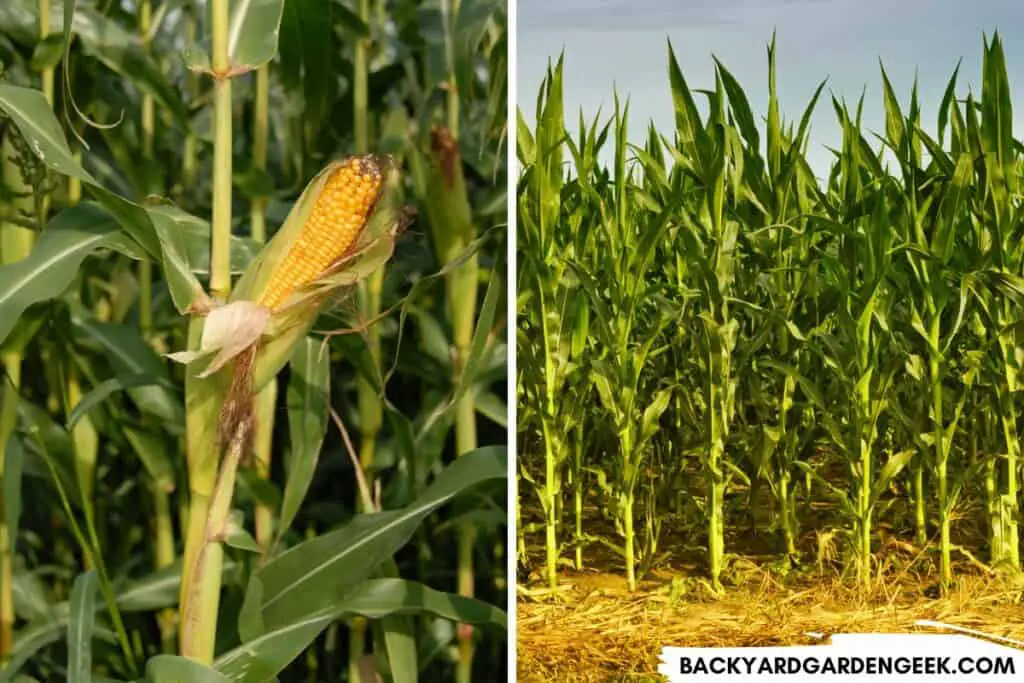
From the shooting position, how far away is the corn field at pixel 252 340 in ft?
5.02

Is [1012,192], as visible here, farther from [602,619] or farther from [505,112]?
[602,619]

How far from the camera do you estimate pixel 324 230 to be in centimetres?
151

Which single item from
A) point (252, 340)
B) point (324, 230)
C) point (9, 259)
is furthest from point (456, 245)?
point (9, 259)

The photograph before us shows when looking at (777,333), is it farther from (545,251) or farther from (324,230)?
(324,230)

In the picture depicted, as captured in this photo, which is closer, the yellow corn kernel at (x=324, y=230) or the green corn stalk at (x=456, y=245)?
the yellow corn kernel at (x=324, y=230)

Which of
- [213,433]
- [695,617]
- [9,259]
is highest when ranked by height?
[9,259]

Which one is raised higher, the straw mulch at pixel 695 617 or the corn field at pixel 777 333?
the corn field at pixel 777 333

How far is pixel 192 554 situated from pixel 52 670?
614 mm

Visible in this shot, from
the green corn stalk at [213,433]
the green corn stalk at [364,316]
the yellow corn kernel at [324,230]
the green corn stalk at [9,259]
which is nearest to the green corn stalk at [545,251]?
the green corn stalk at [364,316]

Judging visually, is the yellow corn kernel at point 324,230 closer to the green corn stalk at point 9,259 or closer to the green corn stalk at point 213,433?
the green corn stalk at point 213,433

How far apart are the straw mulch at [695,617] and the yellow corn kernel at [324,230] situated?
2.33ft

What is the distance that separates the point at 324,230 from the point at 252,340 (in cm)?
19

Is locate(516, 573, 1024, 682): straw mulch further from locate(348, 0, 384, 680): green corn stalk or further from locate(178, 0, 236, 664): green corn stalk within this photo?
locate(178, 0, 236, 664): green corn stalk

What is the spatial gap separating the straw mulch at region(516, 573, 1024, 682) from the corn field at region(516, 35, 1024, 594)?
0.04 meters
